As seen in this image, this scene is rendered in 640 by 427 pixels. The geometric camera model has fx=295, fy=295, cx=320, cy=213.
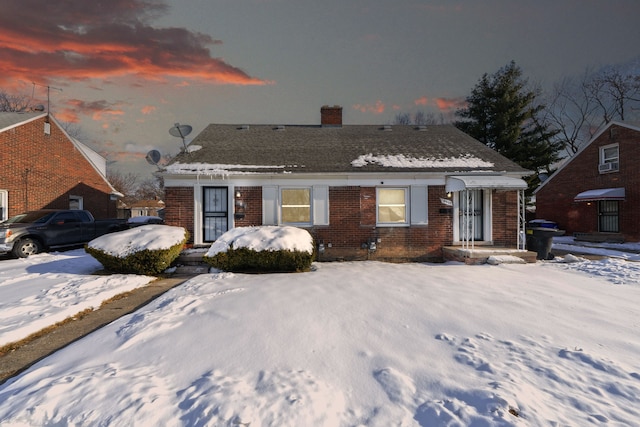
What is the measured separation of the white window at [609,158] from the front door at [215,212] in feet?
71.3

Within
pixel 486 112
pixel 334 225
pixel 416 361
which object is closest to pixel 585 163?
pixel 486 112

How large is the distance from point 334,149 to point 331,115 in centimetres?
374

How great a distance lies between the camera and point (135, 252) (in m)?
7.95

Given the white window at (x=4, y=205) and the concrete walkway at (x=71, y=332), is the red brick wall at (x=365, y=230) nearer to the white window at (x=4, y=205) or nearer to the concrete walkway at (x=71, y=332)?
the concrete walkway at (x=71, y=332)

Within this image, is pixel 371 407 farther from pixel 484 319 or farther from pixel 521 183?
pixel 521 183

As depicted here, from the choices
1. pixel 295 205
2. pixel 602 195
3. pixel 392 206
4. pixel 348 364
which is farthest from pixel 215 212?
pixel 602 195

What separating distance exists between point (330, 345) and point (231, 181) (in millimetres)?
7734

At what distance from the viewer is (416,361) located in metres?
3.39

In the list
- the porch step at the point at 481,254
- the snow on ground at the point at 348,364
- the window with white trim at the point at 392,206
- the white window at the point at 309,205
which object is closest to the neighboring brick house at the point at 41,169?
the white window at the point at 309,205

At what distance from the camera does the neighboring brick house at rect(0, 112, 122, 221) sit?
44.8 feet

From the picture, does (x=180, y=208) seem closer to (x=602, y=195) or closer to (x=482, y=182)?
(x=482, y=182)

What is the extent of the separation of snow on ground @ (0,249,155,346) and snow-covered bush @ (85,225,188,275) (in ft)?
1.26

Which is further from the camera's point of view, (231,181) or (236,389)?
(231,181)

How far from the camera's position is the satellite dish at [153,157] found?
10.8 metres
